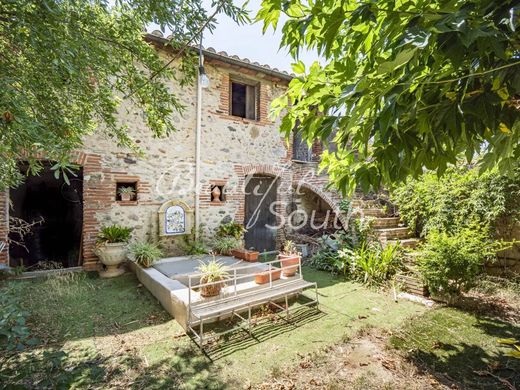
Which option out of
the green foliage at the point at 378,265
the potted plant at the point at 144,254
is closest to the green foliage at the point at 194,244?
the potted plant at the point at 144,254

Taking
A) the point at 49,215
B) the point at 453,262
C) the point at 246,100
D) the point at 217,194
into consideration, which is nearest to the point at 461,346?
the point at 453,262

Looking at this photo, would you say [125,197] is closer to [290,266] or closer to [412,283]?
[290,266]

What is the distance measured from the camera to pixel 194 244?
679 centimetres

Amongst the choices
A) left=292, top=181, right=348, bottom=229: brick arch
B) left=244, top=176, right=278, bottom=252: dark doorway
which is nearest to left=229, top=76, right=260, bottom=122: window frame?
left=244, top=176, right=278, bottom=252: dark doorway

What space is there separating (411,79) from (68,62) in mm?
2435

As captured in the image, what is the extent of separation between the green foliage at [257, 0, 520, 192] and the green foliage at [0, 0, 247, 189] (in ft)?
4.73

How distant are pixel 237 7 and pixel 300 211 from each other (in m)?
7.67

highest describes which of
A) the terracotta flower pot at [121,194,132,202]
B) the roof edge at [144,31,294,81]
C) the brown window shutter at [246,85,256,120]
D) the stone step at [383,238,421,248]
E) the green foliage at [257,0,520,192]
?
the roof edge at [144,31,294,81]

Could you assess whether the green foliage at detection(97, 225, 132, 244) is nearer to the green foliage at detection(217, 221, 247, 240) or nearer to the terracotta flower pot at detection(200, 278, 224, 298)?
the green foliage at detection(217, 221, 247, 240)

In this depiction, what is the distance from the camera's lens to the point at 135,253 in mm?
5758

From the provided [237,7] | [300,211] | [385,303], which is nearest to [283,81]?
[300,211]

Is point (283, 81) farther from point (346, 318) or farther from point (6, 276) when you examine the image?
point (6, 276)

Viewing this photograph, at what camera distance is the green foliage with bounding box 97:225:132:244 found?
571cm

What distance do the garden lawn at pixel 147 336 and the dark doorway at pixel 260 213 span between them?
3.34 m
